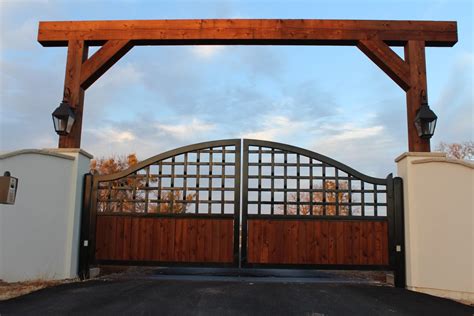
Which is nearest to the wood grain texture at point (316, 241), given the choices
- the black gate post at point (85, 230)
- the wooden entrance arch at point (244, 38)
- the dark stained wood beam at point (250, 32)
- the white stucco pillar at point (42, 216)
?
the wooden entrance arch at point (244, 38)

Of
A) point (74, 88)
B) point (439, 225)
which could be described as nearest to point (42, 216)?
point (74, 88)

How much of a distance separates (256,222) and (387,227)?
199 cm

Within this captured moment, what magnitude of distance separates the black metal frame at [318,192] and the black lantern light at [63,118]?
2763 millimetres

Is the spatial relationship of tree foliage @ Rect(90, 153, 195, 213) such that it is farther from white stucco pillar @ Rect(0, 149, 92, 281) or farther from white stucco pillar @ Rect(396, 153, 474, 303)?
white stucco pillar @ Rect(396, 153, 474, 303)

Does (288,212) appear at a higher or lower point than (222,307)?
higher

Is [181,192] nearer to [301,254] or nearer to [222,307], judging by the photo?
[301,254]

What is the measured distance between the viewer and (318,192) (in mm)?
6191

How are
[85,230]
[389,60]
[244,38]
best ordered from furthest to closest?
[244,38]
[389,60]
[85,230]

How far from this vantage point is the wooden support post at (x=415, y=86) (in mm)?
6027

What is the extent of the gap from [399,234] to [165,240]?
11.6 ft

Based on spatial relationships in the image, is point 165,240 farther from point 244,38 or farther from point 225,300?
point 244,38

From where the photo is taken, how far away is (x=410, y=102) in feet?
20.3

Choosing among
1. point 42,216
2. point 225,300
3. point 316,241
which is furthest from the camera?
point 316,241

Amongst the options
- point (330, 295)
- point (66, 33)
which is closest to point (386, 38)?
point (330, 295)
